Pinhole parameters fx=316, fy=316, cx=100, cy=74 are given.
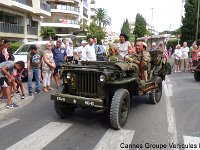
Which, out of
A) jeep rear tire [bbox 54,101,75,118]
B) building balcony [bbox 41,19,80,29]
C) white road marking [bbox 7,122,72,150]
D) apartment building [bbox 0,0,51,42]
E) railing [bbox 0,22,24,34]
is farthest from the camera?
building balcony [bbox 41,19,80,29]

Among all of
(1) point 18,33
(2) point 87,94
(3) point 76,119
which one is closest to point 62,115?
(3) point 76,119

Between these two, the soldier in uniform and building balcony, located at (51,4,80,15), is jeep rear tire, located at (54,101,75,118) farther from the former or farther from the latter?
building balcony, located at (51,4,80,15)

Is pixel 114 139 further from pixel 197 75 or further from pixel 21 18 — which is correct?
pixel 21 18

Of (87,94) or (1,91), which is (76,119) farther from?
(1,91)

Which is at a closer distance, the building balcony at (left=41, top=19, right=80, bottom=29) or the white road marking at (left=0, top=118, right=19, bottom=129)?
the white road marking at (left=0, top=118, right=19, bottom=129)

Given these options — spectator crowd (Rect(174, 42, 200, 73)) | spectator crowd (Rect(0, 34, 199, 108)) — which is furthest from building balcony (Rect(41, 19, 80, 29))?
spectator crowd (Rect(0, 34, 199, 108))

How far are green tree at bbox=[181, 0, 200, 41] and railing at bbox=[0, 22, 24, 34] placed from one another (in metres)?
24.3

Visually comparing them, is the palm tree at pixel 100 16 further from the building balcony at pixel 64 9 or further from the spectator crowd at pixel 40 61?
the spectator crowd at pixel 40 61

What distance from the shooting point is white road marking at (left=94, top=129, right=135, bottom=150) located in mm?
5613

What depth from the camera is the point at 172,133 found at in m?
6.41

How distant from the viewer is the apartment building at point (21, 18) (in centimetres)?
3061

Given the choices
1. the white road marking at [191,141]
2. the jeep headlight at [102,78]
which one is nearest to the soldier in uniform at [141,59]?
the jeep headlight at [102,78]

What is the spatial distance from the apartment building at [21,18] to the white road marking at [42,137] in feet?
76.4

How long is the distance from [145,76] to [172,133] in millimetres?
2450
